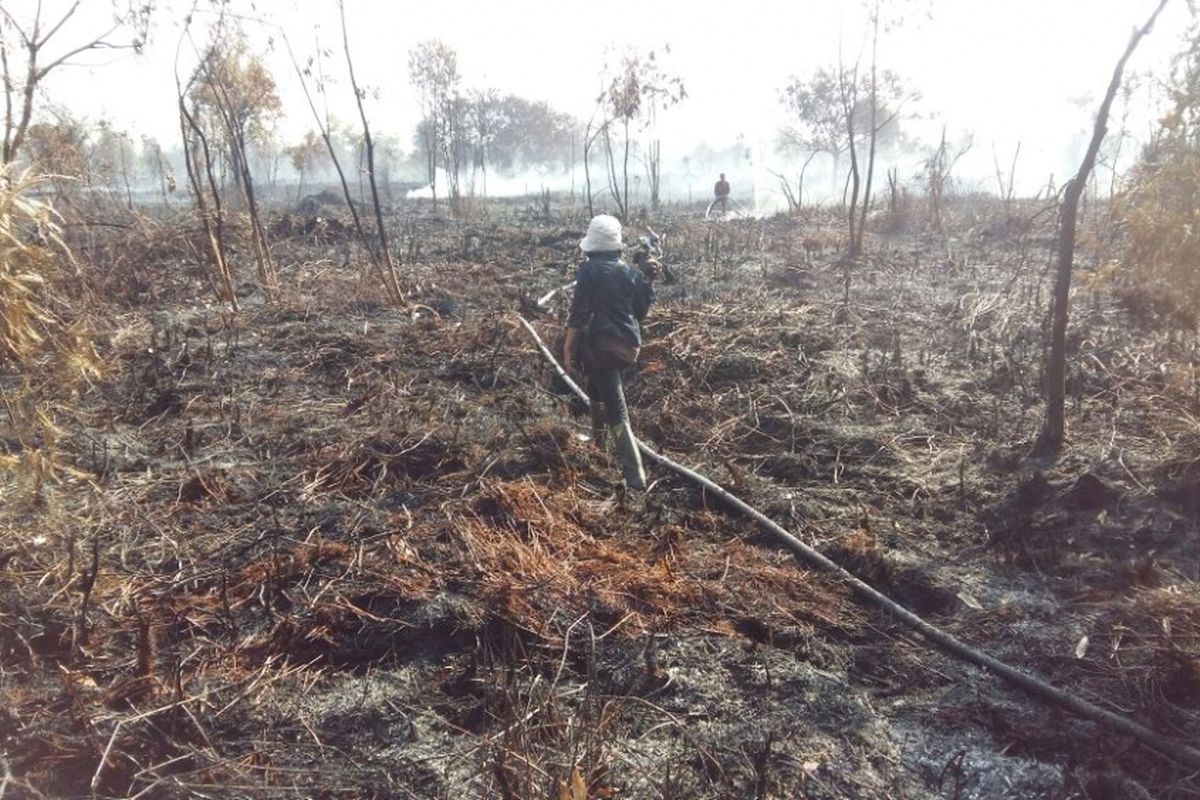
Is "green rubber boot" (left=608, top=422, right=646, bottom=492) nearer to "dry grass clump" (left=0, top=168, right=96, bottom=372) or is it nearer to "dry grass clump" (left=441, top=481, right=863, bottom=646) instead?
"dry grass clump" (left=441, top=481, right=863, bottom=646)

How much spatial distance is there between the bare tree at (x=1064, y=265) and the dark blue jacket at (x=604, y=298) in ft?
8.13

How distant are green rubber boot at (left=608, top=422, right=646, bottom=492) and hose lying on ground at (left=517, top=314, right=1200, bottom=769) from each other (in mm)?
255

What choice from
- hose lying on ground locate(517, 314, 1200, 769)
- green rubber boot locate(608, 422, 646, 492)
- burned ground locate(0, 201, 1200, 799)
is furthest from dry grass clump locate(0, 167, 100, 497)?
hose lying on ground locate(517, 314, 1200, 769)

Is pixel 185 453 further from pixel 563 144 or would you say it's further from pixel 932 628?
pixel 563 144

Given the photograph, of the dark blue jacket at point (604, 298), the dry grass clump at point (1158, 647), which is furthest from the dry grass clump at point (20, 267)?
the dry grass clump at point (1158, 647)

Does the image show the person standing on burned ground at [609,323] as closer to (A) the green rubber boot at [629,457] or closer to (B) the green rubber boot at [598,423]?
(A) the green rubber boot at [629,457]

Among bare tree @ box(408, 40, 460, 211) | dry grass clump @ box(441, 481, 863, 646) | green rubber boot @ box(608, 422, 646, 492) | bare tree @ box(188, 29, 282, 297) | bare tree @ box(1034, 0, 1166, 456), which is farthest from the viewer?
bare tree @ box(408, 40, 460, 211)

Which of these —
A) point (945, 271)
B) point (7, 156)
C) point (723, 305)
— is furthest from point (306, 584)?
point (945, 271)

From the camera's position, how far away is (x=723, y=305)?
8.41 meters

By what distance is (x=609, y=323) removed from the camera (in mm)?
4805

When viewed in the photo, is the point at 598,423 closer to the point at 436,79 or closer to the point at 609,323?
the point at 609,323

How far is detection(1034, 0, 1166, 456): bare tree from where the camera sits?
4527mm

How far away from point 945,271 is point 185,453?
29.8ft

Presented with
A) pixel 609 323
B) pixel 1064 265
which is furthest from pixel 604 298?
pixel 1064 265
